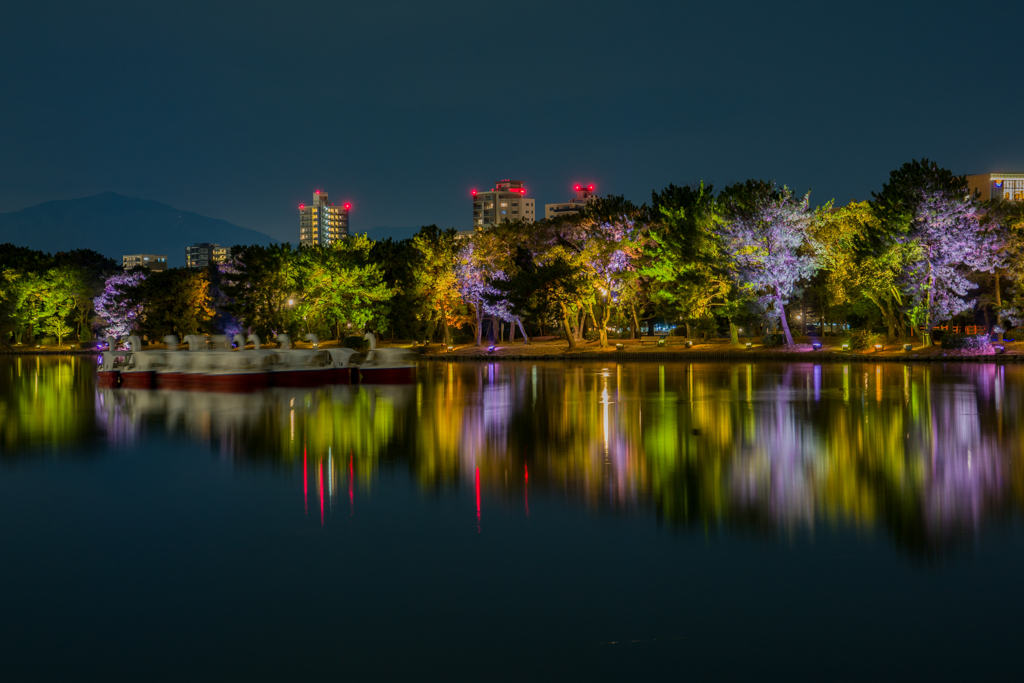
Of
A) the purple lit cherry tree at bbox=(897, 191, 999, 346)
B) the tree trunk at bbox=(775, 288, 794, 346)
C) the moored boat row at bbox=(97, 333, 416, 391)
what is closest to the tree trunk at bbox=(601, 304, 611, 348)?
the tree trunk at bbox=(775, 288, 794, 346)

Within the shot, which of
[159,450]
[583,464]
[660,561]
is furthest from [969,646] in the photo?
[159,450]

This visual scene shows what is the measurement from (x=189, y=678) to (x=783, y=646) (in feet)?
12.0

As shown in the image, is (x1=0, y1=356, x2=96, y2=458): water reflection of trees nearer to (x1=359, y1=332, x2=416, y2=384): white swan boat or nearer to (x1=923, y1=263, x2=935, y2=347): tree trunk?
(x1=359, y1=332, x2=416, y2=384): white swan boat

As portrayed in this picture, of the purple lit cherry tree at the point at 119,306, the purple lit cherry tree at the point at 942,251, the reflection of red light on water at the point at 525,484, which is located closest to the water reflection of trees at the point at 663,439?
the reflection of red light on water at the point at 525,484

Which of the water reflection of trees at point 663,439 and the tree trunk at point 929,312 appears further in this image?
the tree trunk at point 929,312

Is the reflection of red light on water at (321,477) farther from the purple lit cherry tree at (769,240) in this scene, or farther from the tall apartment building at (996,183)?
the tall apartment building at (996,183)

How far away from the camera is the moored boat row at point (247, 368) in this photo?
96.4 ft

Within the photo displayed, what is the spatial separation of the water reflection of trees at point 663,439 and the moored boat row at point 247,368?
2599 millimetres

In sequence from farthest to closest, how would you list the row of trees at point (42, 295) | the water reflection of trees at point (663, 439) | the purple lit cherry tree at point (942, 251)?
the row of trees at point (42, 295)
the purple lit cherry tree at point (942, 251)
the water reflection of trees at point (663, 439)

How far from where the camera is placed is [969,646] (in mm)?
5223

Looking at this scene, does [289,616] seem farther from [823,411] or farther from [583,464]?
Answer: [823,411]

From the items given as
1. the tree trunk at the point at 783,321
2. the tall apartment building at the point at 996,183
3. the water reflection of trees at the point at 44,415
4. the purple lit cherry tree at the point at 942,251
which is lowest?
the water reflection of trees at the point at 44,415

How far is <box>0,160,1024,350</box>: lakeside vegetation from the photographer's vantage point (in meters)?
41.4

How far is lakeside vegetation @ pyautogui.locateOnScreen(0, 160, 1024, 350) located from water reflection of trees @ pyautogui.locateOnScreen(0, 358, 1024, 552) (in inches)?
614
